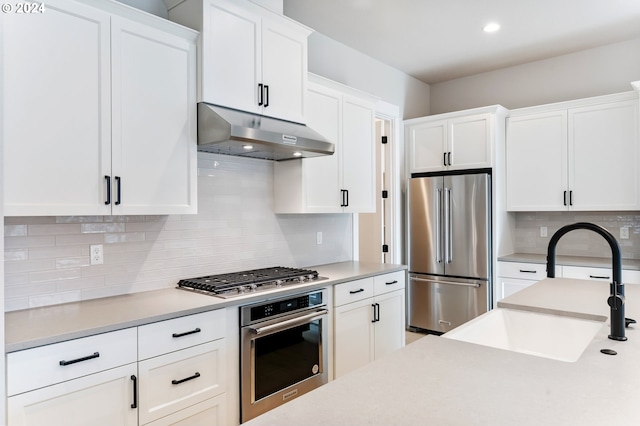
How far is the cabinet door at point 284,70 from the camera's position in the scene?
2.70 metres

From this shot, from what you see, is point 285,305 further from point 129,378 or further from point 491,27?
point 491,27

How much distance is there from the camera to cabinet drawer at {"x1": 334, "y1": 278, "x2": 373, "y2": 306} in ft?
9.49

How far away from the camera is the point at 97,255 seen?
7.39 ft

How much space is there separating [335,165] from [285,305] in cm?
131

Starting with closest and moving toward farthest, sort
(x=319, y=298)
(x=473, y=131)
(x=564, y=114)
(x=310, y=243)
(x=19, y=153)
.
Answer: (x=19, y=153)
(x=319, y=298)
(x=310, y=243)
(x=564, y=114)
(x=473, y=131)

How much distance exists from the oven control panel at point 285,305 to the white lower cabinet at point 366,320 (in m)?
0.24

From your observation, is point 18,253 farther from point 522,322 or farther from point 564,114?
point 564,114

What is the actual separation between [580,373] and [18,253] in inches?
91.5

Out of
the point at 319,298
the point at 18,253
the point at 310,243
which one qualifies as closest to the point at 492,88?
the point at 310,243

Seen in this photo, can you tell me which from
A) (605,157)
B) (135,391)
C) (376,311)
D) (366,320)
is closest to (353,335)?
(366,320)

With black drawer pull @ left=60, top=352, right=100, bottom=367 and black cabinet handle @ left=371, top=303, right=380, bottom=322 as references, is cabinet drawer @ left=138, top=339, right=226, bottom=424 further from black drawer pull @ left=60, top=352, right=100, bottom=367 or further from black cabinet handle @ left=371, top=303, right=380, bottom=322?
black cabinet handle @ left=371, top=303, right=380, bottom=322

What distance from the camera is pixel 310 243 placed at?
358 centimetres

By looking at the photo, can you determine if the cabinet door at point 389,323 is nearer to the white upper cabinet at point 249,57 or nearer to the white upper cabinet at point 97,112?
the white upper cabinet at point 249,57

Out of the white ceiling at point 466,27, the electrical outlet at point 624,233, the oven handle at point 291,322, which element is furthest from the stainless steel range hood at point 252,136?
the electrical outlet at point 624,233
